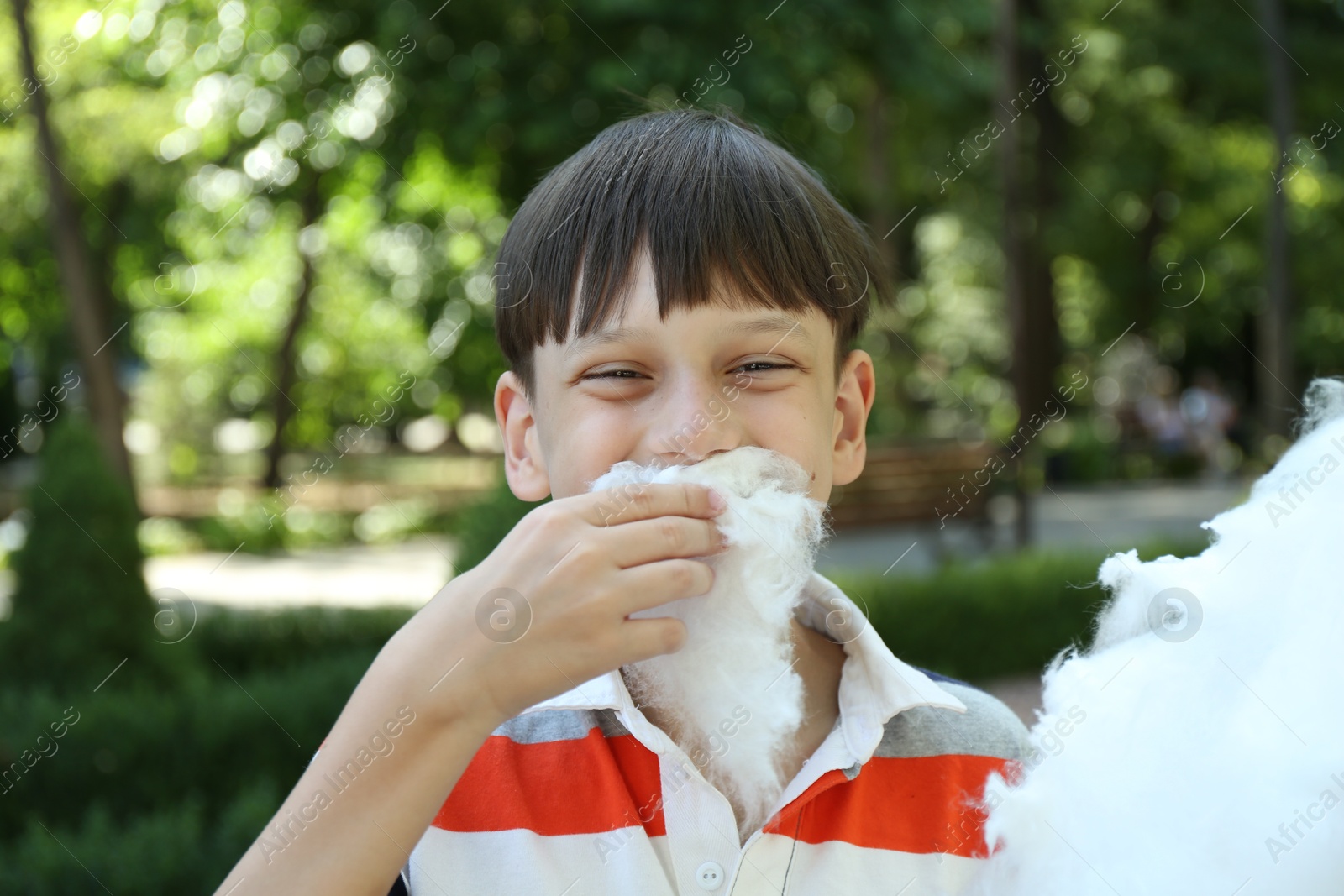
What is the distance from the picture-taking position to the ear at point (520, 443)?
1721 mm

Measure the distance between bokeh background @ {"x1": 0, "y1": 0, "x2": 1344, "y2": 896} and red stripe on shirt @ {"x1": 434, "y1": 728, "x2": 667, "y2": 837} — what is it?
0.81 m

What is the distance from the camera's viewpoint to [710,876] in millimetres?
1438

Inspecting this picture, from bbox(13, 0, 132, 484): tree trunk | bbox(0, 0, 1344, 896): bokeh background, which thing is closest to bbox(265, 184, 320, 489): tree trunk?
bbox(0, 0, 1344, 896): bokeh background

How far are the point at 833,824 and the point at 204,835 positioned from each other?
3548mm

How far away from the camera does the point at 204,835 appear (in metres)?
4.26

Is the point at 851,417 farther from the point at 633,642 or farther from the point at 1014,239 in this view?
the point at 1014,239

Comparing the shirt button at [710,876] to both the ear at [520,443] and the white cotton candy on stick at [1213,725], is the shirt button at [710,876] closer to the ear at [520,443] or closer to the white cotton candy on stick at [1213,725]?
the white cotton candy on stick at [1213,725]

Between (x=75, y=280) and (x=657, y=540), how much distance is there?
9964 millimetres

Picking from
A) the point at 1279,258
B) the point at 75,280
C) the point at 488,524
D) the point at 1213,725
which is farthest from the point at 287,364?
the point at 1213,725

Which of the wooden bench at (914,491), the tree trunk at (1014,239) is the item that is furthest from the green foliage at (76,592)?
the wooden bench at (914,491)

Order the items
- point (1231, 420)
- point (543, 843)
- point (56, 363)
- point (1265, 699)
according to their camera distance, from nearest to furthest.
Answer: point (1265, 699), point (543, 843), point (1231, 420), point (56, 363)

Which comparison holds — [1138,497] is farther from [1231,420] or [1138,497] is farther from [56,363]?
[56,363]

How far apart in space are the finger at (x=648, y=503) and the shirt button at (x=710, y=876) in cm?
47

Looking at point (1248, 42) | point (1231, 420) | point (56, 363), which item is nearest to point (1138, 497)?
point (1231, 420)
